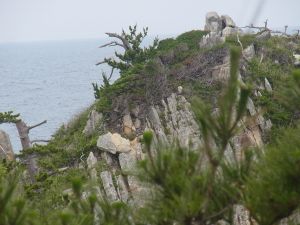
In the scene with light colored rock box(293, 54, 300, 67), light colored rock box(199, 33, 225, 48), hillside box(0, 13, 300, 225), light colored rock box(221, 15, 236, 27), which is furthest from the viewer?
light colored rock box(221, 15, 236, 27)

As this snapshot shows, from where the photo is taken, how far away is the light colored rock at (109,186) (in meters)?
16.6

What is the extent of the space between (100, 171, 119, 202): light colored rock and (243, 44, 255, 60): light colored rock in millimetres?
10873

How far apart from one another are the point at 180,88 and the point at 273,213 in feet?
55.6

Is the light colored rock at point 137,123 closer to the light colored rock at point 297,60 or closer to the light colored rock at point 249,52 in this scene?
the light colored rock at point 249,52

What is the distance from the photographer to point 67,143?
69.0ft

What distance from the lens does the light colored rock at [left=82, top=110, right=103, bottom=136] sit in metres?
20.7

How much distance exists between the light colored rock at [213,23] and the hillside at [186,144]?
0.05 meters

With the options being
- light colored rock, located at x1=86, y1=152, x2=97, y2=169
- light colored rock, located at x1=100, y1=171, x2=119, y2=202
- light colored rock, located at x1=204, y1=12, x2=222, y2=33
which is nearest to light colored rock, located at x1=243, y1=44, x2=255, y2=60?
light colored rock, located at x1=204, y1=12, x2=222, y2=33

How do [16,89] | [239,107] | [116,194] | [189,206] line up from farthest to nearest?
[16,89] → [116,194] → [189,206] → [239,107]

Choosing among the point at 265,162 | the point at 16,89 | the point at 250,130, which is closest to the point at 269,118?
the point at 250,130

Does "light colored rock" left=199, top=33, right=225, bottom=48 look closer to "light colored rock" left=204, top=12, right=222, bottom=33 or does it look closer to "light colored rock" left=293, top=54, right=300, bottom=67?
"light colored rock" left=293, top=54, right=300, bottom=67

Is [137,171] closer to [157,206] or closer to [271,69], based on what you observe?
[157,206]

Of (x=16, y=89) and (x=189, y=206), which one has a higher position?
(x=189, y=206)

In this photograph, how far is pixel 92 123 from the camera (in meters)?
21.1
